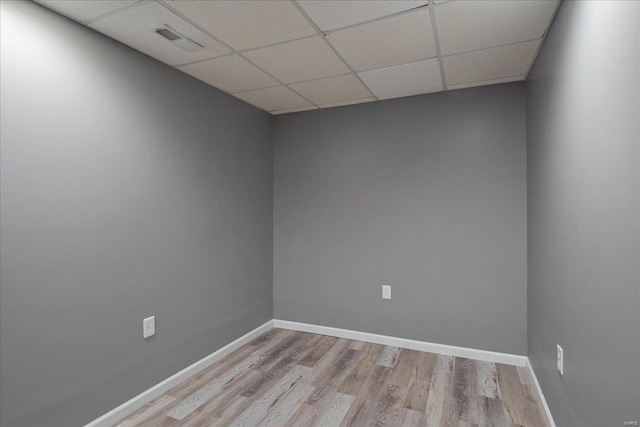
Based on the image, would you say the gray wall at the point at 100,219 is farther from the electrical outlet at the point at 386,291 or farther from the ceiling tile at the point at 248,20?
the electrical outlet at the point at 386,291

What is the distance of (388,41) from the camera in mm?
2031

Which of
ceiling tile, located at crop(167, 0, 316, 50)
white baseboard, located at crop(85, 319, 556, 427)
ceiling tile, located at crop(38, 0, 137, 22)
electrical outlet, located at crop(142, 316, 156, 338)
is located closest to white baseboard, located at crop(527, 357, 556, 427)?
white baseboard, located at crop(85, 319, 556, 427)

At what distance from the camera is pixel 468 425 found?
1954 millimetres

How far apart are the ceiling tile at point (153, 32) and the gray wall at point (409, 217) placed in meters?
1.45

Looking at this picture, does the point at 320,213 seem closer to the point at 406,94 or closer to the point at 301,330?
the point at 301,330

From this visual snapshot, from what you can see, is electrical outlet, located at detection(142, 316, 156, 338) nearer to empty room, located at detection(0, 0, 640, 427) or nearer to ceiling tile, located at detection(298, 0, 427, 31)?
empty room, located at detection(0, 0, 640, 427)

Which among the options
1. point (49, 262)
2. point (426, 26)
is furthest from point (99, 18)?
point (426, 26)

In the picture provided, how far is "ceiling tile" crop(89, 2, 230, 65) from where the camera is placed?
5.71ft

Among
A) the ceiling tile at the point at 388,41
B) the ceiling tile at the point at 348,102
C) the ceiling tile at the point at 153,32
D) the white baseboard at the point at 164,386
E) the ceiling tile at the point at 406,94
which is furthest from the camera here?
the ceiling tile at the point at 348,102

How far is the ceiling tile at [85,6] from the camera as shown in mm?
1639

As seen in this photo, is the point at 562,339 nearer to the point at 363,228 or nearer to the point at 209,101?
the point at 363,228

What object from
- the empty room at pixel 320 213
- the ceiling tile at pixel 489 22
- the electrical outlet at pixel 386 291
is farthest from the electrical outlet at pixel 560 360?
the ceiling tile at pixel 489 22

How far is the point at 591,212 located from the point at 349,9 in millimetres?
1402

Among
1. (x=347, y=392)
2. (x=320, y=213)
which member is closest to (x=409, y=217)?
(x=320, y=213)
